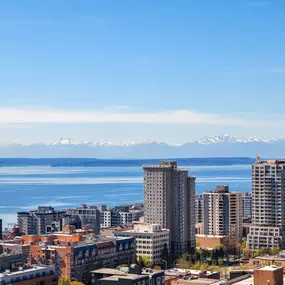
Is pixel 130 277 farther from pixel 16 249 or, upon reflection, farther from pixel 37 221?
pixel 37 221

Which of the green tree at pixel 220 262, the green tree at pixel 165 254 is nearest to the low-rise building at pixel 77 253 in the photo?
the green tree at pixel 165 254

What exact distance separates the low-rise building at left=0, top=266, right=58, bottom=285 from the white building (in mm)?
8704

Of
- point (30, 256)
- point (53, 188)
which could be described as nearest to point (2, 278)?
point (30, 256)

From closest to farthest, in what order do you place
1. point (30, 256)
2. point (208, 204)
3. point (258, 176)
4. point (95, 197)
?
1. point (30, 256)
2. point (258, 176)
3. point (208, 204)
4. point (95, 197)

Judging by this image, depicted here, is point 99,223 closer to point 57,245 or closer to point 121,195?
point 57,245

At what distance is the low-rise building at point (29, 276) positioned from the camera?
14.3 metres

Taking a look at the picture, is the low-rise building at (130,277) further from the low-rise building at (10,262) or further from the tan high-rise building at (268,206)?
the tan high-rise building at (268,206)

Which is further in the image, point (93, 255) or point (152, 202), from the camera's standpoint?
point (152, 202)

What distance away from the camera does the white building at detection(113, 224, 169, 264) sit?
24.0 meters

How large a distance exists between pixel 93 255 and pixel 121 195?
38110 mm

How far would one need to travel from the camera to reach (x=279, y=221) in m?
27.5

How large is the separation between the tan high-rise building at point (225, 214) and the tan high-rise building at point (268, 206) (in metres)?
1.43

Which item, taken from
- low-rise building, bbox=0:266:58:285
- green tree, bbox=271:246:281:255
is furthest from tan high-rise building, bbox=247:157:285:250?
low-rise building, bbox=0:266:58:285

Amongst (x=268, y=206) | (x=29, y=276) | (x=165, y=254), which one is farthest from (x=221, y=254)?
(x=29, y=276)
